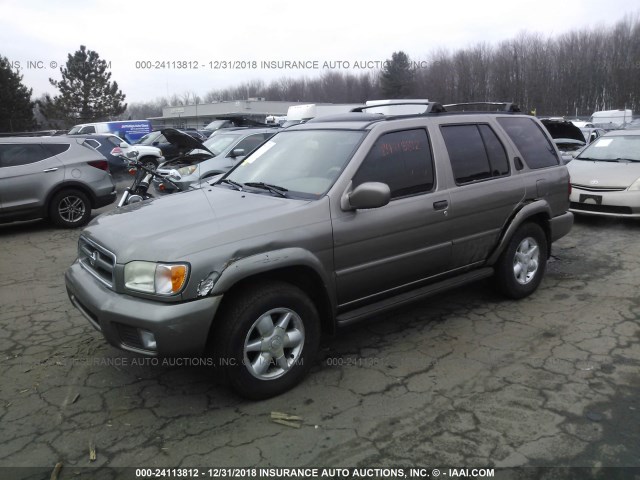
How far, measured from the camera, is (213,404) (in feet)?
10.7

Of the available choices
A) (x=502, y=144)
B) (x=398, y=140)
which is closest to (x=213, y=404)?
(x=398, y=140)

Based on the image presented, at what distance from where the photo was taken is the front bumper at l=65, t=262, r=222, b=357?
2822mm

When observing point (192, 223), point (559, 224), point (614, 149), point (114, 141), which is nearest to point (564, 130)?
point (614, 149)

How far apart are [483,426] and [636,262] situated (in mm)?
4506

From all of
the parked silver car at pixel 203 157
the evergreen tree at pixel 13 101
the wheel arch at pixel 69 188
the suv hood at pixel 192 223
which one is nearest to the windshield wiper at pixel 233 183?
the suv hood at pixel 192 223

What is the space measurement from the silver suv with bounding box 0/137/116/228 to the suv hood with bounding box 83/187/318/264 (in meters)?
5.55

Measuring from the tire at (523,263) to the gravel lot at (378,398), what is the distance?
175mm

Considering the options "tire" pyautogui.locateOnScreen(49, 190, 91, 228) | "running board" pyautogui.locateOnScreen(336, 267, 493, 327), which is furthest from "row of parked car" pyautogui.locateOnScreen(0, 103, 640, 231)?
"running board" pyautogui.locateOnScreen(336, 267, 493, 327)

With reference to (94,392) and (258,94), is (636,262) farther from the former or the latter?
(258,94)

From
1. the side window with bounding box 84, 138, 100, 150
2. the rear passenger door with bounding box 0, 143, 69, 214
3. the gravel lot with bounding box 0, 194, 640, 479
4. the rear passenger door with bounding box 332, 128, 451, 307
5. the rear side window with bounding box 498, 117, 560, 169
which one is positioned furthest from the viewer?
the side window with bounding box 84, 138, 100, 150

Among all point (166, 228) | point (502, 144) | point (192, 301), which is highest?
point (502, 144)

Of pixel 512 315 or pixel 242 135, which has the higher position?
pixel 242 135

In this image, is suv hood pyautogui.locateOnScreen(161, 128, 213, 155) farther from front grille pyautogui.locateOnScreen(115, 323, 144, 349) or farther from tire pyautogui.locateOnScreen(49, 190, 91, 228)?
front grille pyautogui.locateOnScreen(115, 323, 144, 349)

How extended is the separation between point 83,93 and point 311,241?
175 feet
